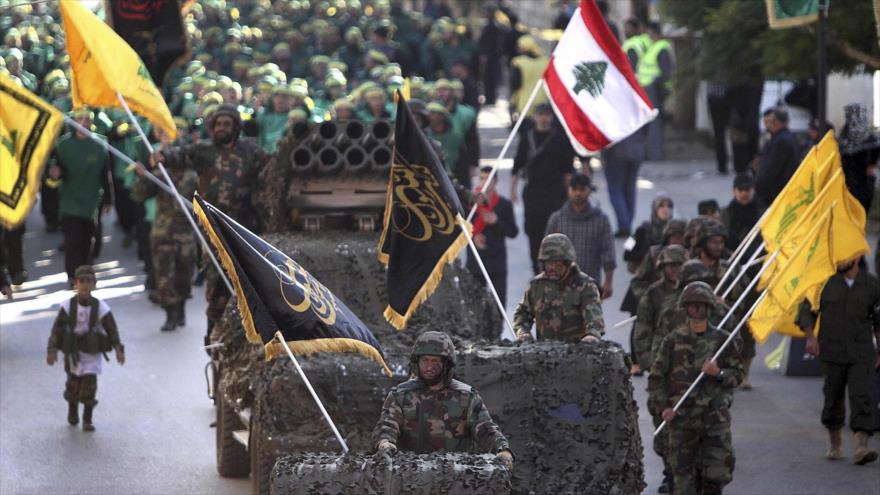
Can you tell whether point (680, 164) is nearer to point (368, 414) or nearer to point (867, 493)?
point (867, 493)

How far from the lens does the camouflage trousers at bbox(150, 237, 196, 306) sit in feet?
65.0

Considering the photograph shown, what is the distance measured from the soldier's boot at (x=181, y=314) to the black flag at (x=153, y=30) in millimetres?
3446

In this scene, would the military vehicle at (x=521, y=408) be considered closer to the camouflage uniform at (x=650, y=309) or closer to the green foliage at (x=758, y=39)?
the camouflage uniform at (x=650, y=309)

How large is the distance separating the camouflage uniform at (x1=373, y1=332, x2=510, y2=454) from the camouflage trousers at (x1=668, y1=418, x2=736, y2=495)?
9.33 feet

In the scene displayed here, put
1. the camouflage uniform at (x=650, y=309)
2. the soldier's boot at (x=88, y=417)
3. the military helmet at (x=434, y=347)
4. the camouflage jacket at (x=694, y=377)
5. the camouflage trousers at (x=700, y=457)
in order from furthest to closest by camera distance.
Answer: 1. the soldier's boot at (x=88, y=417)
2. the camouflage uniform at (x=650, y=309)
3. the camouflage jacket at (x=694, y=377)
4. the camouflage trousers at (x=700, y=457)
5. the military helmet at (x=434, y=347)

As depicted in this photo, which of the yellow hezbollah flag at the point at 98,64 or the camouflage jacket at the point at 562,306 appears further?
the yellow hezbollah flag at the point at 98,64

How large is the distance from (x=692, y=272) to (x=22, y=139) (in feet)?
16.4

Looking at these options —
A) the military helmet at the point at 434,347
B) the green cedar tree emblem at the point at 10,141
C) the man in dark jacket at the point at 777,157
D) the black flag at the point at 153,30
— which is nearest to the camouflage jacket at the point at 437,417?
the military helmet at the point at 434,347

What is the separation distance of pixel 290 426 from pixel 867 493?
165 inches

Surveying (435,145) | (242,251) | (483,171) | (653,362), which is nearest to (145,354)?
(483,171)

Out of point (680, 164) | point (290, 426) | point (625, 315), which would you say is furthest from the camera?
point (680, 164)

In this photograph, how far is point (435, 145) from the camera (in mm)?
15289

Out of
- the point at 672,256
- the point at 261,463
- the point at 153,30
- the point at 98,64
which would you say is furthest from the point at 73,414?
the point at 672,256

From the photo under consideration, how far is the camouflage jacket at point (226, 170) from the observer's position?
16047 millimetres
